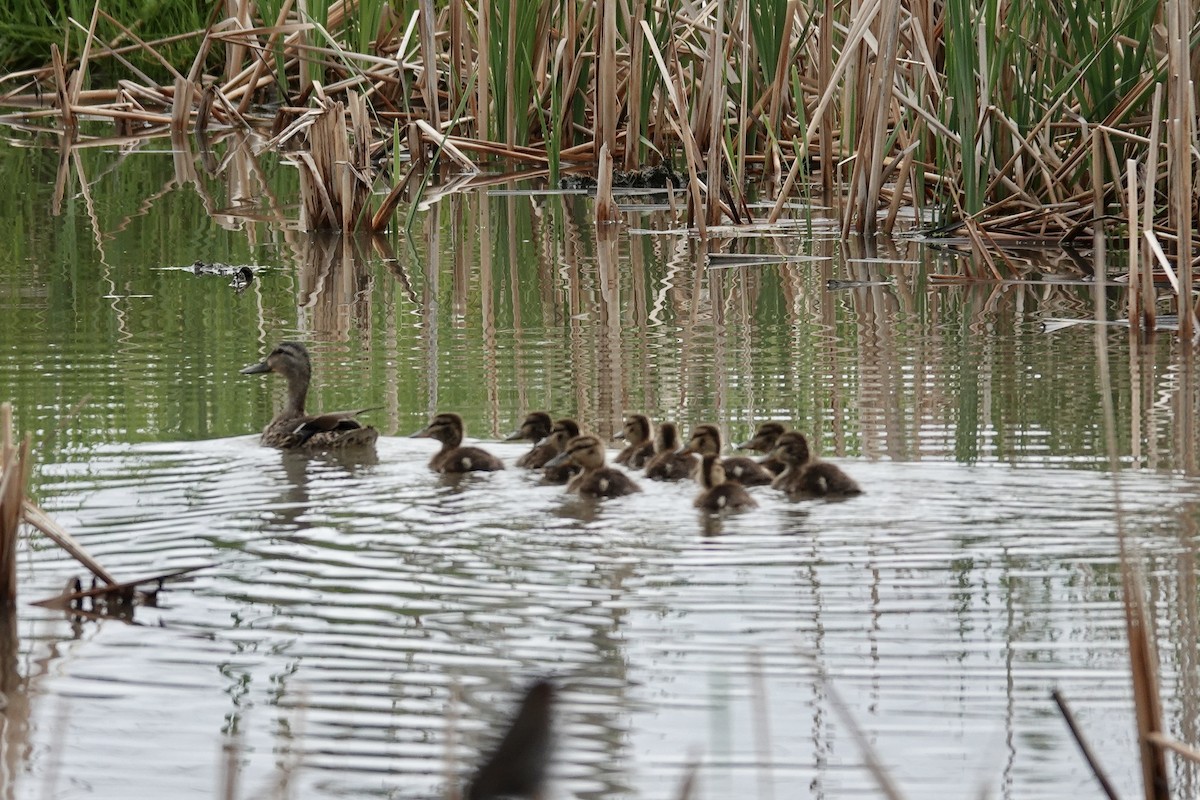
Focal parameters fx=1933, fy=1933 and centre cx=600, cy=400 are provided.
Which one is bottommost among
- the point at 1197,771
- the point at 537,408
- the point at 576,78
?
the point at 1197,771

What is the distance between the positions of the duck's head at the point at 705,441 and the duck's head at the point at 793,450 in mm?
197

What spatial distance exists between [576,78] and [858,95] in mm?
3165

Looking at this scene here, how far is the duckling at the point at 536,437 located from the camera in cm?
576

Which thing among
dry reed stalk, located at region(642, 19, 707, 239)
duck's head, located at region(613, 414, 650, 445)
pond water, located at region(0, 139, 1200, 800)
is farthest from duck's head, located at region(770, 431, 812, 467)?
dry reed stalk, located at region(642, 19, 707, 239)

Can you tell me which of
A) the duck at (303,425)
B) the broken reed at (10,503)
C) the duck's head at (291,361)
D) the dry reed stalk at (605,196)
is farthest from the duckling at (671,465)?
the dry reed stalk at (605,196)

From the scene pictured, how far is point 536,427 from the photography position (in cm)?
604

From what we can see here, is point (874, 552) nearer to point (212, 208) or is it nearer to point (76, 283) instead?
point (76, 283)

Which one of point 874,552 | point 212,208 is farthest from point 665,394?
point 212,208

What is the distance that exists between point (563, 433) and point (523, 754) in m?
4.46

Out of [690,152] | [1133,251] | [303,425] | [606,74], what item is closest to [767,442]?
[303,425]

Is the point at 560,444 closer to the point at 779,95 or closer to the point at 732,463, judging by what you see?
the point at 732,463

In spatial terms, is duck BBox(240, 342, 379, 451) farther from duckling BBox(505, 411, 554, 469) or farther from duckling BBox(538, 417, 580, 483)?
duckling BBox(538, 417, 580, 483)

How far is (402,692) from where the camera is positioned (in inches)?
143

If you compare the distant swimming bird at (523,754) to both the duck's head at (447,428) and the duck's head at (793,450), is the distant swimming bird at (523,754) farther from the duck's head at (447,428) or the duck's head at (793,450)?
the duck's head at (447,428)
